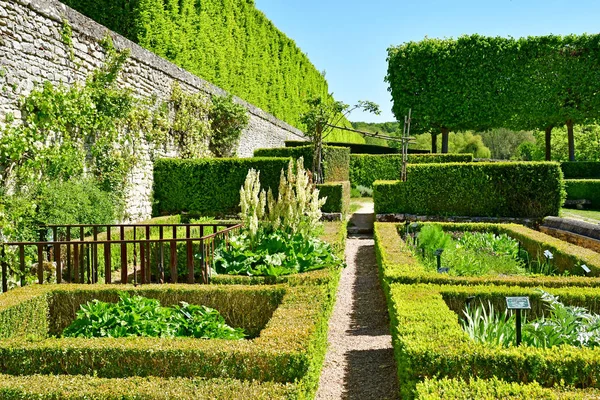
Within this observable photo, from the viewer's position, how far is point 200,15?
15.4m

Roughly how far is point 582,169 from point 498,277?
1830 cm

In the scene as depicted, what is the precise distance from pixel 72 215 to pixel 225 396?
5669 mm

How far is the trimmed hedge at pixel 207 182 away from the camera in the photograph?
11383mm

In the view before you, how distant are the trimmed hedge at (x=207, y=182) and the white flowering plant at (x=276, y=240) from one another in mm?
4614

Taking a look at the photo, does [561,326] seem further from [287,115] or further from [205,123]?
[287,115]

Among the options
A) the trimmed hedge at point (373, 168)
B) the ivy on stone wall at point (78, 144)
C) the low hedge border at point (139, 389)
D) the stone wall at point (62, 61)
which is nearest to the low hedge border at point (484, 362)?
the low hedge border at point (139, 389)

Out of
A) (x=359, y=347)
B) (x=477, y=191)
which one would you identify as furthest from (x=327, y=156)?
(x=359, y=347)

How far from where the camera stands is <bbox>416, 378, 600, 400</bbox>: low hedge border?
8.82ft

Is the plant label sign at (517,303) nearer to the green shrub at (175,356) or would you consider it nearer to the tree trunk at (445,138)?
the green shrub at (175,356)

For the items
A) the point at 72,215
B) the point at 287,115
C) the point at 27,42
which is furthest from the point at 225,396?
the point at 287,115

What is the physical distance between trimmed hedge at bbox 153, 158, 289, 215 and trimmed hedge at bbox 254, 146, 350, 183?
1723mm

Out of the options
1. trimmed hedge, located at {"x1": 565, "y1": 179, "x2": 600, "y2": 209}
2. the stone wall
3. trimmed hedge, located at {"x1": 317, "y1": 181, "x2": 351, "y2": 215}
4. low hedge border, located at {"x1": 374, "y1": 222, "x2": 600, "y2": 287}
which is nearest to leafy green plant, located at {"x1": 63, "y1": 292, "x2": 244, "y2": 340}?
low hedge border, located at {"x1": 374, "y1": 222, "x2": 600, "y2": 287}

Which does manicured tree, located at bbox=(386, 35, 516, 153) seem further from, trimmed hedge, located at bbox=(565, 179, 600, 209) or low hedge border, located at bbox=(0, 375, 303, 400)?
low hedge border, located at bbox=(0, 375, 303, 400)

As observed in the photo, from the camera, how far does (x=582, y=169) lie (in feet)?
68.5
